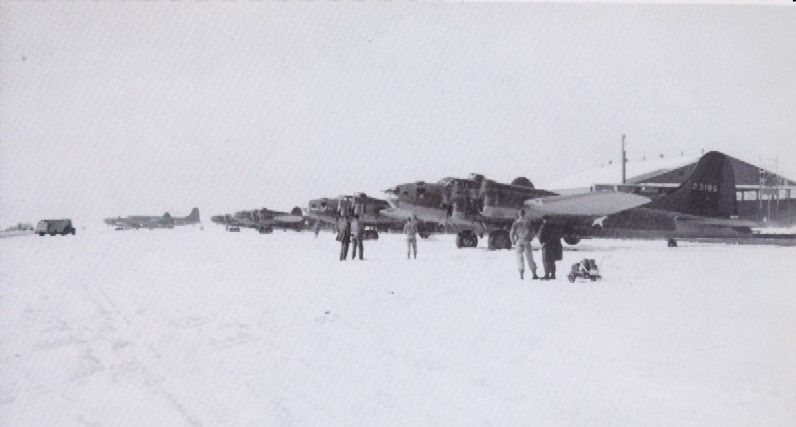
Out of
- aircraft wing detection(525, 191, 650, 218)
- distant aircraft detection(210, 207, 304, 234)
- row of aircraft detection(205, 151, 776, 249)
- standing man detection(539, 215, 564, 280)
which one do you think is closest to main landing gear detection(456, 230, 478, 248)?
row of aircraft detection(205, 151, 776, 249)

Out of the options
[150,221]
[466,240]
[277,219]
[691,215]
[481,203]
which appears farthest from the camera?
[150,221]

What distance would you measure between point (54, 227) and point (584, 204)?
2010 inches

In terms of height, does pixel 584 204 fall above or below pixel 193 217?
below

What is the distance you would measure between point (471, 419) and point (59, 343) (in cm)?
530

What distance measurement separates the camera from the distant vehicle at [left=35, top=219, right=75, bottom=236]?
166ft

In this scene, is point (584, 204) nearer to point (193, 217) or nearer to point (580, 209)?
point (580, 209)

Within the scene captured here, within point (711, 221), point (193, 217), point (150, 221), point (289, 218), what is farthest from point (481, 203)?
point (193, 217)

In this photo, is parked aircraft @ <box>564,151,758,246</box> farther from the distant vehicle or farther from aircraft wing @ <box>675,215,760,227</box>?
A: the distant vehicle

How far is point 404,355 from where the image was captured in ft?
A: 18.6

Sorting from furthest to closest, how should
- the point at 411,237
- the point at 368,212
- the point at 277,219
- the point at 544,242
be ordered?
the point at 277,219 → the point at 368,212 → the point at 411,237 → the point at 544,242

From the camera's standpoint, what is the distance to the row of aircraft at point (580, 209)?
2158 cm

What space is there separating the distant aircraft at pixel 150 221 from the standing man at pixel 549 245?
89.1 meters

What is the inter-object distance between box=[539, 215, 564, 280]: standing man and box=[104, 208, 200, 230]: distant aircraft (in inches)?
3507

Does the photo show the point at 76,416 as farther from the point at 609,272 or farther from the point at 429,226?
the point at 429,226
